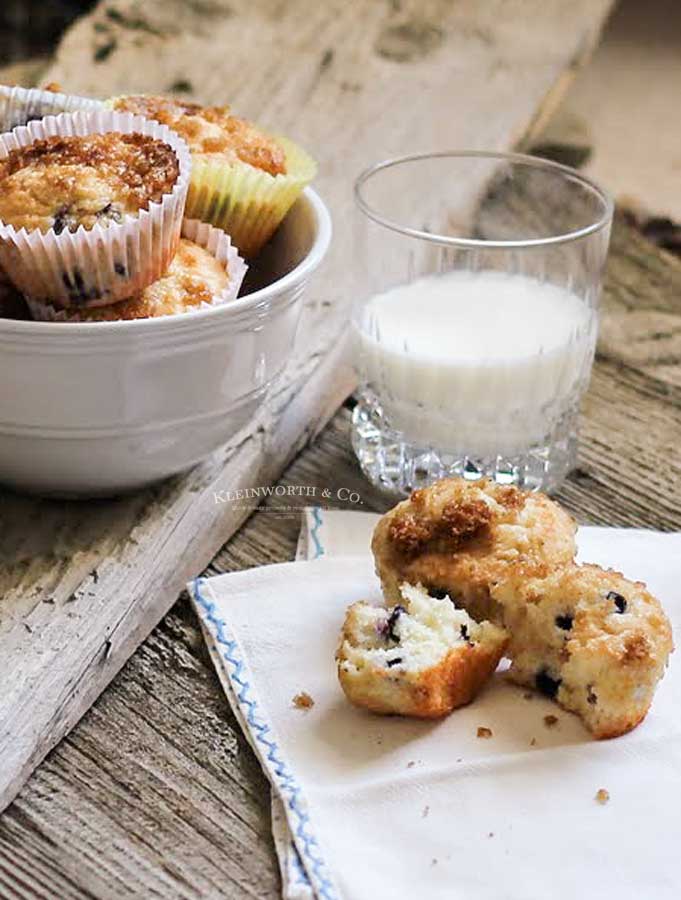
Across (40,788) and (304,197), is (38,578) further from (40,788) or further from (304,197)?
(304,197)

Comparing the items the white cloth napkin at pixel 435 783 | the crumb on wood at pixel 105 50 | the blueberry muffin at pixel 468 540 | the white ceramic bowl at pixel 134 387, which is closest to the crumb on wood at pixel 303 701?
the white cloth napkin at pixel 435 783

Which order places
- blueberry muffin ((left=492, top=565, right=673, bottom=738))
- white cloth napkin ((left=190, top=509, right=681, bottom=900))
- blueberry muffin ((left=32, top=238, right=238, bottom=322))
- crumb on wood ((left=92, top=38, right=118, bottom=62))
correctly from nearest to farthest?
white cloth napkin ((left=190, top=509, right=681, bottom=900)) < blueberry muffin ((left=492, top=565, right=673, bottom=738)) < blueberry muffin ((left=32, top=238, right=238, bottom=322)) < crumb on wood ((left=92, top=38, right=118, bottom=62))

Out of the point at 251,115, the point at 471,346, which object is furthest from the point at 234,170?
the point at 251,115

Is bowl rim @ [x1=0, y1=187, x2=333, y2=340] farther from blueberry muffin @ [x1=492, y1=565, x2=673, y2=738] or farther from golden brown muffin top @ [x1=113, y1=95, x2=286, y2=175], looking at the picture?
blueberry muffin @ [x1=492, y1=565, x2=673, y2=738]

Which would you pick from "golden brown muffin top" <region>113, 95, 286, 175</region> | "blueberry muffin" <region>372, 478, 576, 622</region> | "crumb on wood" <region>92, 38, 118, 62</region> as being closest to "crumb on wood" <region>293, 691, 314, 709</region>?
"blueberry muffin" <region>372, 478, 576, 622</region>

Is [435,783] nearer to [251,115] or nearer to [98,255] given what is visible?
[98,255]
